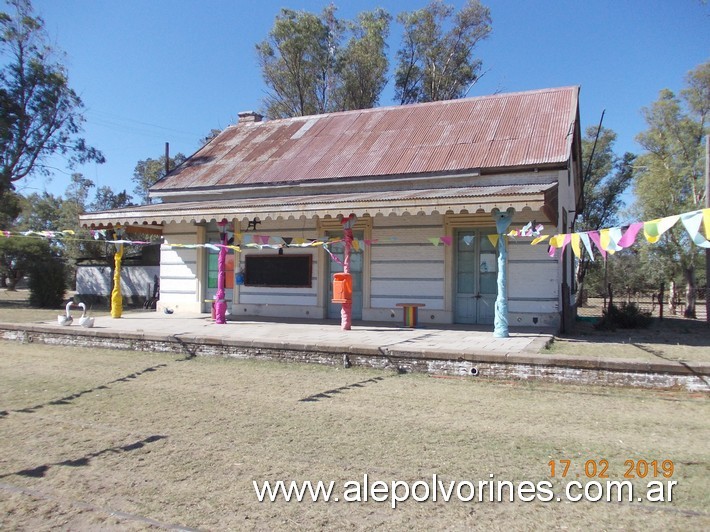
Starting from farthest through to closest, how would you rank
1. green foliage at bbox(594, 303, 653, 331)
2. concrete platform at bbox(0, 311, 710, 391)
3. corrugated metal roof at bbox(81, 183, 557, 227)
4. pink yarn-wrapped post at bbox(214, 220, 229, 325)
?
1. green foliage at bbox(594, 303, 653, 331)
2. pink yarn-wrapped post at bbox(214, 220, 229, 325)
3. corrugated metal roof at bbox(81, 183, 557, 227)
4. concrete platform at bbox(0, 311, 710, 391)

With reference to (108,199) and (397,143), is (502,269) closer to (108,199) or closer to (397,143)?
(397,143)

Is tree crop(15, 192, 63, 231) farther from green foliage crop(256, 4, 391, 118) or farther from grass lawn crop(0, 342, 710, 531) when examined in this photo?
grass lawn crop(0, 342, 710, 531)

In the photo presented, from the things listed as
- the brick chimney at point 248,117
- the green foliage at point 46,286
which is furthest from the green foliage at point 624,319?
the green foliage at point 46,286

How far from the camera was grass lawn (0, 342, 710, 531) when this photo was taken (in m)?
3.69

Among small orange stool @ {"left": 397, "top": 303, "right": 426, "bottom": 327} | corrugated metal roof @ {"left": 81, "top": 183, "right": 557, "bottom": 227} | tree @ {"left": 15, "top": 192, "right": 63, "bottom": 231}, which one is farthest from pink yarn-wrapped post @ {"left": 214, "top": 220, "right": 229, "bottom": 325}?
tree @ {"left": 15, "top": 192, "right": 63, "bottom": 231}

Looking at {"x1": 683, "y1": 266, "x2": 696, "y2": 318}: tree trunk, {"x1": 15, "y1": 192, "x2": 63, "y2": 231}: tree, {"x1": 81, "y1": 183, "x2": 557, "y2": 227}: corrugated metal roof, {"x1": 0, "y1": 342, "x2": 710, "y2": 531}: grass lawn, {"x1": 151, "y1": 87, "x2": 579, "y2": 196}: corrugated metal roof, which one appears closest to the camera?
{"x1": 0, "y1": 342, "x2": 710, "y2": 531}: grass lawn

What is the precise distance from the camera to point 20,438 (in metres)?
5.41

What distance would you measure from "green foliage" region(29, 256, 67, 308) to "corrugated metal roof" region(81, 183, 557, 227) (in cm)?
781

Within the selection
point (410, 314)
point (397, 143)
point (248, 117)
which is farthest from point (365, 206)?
point (248, 117)

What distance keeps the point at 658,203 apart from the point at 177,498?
23113 mm

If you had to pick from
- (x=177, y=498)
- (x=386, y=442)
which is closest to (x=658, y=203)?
(x=386, y=442)

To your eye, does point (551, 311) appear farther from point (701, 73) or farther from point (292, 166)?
point (701, 73)

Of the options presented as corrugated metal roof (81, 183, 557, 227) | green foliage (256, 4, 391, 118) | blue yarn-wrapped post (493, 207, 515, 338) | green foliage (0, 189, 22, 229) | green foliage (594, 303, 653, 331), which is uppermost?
green foliage (256, 4, 391, 118)

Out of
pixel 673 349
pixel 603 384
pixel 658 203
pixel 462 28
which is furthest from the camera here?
pixel 462 28
